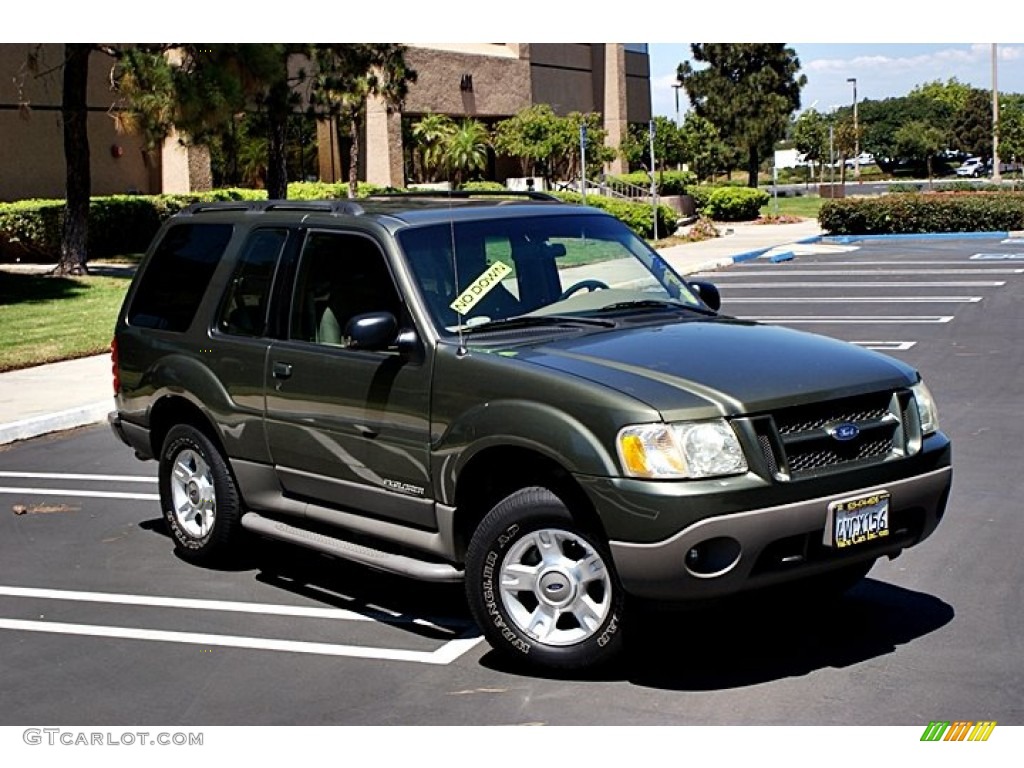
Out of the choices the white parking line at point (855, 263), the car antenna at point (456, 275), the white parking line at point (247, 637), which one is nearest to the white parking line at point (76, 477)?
the white parking line at point (247, 637)

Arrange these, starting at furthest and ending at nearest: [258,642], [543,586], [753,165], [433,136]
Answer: [753,165]
[433,136]
[258,642]
[543,586]

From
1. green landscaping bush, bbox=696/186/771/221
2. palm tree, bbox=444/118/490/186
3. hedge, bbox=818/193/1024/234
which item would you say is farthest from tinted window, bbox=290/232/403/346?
green landscaping bush, bbox=696/186/771/221

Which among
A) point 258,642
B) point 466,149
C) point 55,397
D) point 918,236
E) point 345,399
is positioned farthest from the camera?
point 466,149

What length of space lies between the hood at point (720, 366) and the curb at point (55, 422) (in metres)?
7.49

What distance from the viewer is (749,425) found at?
5625 millimetres

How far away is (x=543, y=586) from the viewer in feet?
19.5

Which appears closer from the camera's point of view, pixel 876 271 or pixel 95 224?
pixel 876 271

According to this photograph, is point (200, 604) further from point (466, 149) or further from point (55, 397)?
point (466, 149)

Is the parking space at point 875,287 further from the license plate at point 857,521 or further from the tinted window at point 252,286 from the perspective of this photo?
the license plate at point 857,521

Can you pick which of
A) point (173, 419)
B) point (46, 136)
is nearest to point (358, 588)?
point (173, 419)

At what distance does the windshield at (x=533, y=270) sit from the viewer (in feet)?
22.2

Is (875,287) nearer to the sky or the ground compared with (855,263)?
nearer to the ground

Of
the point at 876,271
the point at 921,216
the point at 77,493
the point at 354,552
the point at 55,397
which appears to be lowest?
the point at 77,493

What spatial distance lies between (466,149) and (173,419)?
3829 cm
